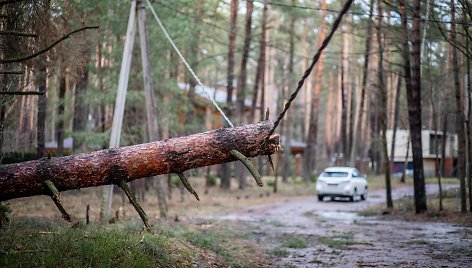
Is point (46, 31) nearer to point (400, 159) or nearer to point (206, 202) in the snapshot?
point (206, 202)

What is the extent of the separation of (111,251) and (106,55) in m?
13.4

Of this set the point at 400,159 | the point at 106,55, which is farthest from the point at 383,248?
the point at 400,159

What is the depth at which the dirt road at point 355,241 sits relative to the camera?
9.30 meters

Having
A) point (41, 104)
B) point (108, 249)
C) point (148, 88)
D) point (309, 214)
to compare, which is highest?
point (148, 88)

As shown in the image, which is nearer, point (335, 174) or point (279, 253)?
point (279, 253)

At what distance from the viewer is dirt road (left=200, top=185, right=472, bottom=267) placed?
9305 mm

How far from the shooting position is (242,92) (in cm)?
2961

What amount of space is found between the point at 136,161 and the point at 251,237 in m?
6.57

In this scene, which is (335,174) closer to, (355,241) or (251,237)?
(251,237)


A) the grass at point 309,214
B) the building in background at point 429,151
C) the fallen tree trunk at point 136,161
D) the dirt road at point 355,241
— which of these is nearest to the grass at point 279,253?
the dirt road at point 355,241

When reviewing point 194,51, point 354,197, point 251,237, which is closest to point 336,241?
point 251,237

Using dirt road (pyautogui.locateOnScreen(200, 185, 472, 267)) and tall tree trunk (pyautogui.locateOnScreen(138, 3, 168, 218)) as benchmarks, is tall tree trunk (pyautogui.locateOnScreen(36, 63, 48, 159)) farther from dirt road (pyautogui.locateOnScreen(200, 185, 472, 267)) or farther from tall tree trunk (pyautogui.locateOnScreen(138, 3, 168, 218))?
dirt road (pyautogui.locateOnScreen(200, 185, 472, 267))

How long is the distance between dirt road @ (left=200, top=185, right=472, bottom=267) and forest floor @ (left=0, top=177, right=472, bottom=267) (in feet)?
0.06

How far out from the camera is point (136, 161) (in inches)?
291
